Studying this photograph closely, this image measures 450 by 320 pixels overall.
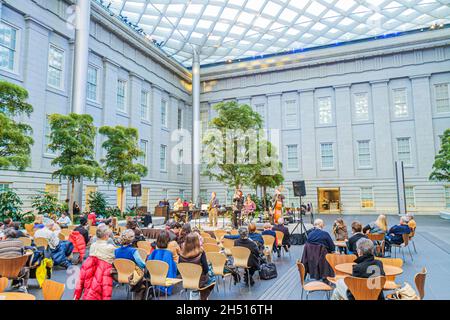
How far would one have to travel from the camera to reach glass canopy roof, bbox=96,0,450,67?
22281 mm

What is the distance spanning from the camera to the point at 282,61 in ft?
95.8

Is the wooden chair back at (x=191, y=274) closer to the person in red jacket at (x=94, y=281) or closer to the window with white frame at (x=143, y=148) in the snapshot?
the person in red jacket at (x=94, y=281)

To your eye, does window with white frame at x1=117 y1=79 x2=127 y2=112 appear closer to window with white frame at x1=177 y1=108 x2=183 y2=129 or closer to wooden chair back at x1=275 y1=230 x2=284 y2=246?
window with white frame at x1=177 y1=108 x2=183 y2=129

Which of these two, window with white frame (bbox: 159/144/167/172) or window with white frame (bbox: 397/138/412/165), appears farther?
window with white frame (bbox: 159/144/167/172)

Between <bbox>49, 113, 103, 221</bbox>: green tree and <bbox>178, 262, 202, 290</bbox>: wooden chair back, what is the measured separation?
9725 millimetres

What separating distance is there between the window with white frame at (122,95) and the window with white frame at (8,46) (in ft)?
26.0

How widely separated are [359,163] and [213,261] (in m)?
23.9

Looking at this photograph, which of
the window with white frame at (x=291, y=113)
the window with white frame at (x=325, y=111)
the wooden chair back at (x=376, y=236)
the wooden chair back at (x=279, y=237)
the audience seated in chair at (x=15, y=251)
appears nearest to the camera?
the audience seated in chair at (x=15, y=251)

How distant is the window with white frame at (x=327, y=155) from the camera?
27.6 metres

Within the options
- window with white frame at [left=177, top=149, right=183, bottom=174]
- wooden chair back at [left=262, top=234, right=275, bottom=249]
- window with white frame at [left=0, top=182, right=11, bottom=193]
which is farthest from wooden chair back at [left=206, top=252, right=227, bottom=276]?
window with white frame at [left=177, top=149, right=183, bottom=174]

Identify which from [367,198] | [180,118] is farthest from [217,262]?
[180,118]

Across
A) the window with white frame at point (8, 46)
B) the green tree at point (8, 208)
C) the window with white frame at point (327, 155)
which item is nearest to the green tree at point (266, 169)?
the window with white frame at point (327, 155)
